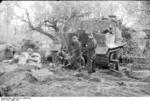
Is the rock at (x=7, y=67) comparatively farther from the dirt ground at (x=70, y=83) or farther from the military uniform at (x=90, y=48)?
the military uniform at (x=90, y=48)

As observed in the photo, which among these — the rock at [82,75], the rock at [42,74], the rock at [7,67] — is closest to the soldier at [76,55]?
the rock at [82,75]

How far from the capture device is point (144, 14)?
4.97m

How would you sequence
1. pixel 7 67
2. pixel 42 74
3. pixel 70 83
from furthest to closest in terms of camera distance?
pixel 7 67 < pixel 42 74 < pixel 70 83

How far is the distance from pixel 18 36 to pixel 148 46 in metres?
3.11

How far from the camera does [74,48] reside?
16.1 feet

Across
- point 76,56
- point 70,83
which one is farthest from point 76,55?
point 70,83

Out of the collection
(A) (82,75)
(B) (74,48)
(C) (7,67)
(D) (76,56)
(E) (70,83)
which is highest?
(B) (74,48)

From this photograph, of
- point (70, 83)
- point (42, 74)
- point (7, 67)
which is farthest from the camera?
point (7, 67)

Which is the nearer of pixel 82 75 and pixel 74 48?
pixel 82 75

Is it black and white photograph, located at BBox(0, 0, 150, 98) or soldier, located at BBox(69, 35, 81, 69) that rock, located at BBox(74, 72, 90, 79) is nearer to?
black and white photograph, located at BBox(0, 0, 150, 98)

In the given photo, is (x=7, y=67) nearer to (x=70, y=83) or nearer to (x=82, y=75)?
(x=70, y=83)

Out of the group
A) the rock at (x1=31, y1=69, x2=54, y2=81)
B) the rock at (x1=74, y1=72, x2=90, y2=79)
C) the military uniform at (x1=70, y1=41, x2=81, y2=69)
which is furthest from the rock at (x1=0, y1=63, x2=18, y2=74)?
the rock at (x1=74, y1=72, x2=90, y2=79)

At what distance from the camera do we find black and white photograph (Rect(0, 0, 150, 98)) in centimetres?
461

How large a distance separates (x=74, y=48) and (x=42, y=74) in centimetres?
96
